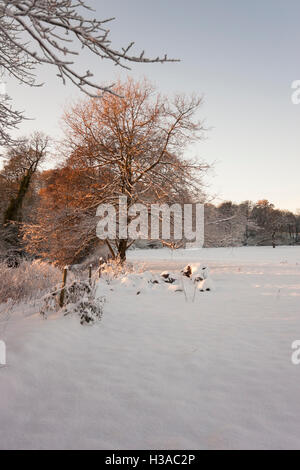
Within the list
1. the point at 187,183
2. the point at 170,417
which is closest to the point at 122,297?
the point at 170,417

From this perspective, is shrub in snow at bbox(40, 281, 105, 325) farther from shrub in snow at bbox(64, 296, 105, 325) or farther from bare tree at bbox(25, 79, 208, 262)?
bare tree at bbox(25, 79, 208, 262)

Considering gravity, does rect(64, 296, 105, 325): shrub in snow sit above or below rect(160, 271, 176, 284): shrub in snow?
above

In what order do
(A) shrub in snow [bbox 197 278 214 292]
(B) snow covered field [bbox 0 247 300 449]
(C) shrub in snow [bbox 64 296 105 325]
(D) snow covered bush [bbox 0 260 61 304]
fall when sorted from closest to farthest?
(B) snow covered field [bbox 0 247 300 449] → (C) shrub in snow [bbox 64 296 105 325] → (D) snow covered bush [bbox 0 260 61 304] → (A) shrub in snow [bbox 197 278 214 292]

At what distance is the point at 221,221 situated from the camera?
35.7 ft

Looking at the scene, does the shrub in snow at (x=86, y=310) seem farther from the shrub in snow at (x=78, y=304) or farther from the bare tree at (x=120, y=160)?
the bare tree at (x=120, y=160)

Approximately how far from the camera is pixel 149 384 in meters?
2.48

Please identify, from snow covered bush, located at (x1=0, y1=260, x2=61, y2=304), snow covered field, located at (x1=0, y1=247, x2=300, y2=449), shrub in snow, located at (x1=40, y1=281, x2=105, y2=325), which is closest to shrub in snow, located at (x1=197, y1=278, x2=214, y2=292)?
snow covered field, located at (x1=0, y1=247, x2=300, y2=449)

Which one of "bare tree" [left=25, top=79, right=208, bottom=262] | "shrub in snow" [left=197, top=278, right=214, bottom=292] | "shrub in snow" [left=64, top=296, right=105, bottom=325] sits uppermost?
"bare tree" [left=25, top=79, right=208, bottom=262]

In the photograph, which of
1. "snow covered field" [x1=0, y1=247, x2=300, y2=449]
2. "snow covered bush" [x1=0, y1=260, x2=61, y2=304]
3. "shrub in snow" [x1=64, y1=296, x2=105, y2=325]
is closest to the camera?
"snow covered field" [x1=0, y1=247, x2=300, y2=449]

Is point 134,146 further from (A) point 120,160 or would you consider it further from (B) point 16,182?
(B) point 16,182

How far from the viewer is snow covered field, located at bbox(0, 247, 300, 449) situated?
1780 mm

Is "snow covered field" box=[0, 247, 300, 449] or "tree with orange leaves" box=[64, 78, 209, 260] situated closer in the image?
"snow covered field" box=[0, 247, 300, 449]

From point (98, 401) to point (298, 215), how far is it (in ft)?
196

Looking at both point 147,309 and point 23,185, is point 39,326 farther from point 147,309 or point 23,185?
point 23,185
